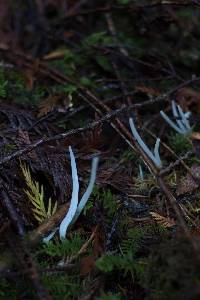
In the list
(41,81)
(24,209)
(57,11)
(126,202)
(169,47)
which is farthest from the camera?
(57,11)

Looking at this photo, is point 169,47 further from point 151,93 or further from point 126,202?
point 126,202

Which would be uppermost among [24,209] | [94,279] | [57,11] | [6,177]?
[57,11]

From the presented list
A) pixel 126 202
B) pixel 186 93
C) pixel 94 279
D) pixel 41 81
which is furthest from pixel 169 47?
pixel 94 279

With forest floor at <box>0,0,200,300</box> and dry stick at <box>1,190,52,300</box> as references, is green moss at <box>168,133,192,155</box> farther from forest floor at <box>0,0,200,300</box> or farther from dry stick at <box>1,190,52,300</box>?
dry stick at <box>1,190,52,300</box>

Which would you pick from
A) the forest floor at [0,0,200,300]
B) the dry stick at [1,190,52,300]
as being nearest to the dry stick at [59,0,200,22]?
the forest floor at [0,0,200,300]

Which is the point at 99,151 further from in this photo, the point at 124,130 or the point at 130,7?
the point at 130,7

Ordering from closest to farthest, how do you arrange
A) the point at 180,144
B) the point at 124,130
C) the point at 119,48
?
the point at 124,130
the point at 180,144
the point at 119,48

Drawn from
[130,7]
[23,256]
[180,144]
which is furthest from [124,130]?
[130,7]
